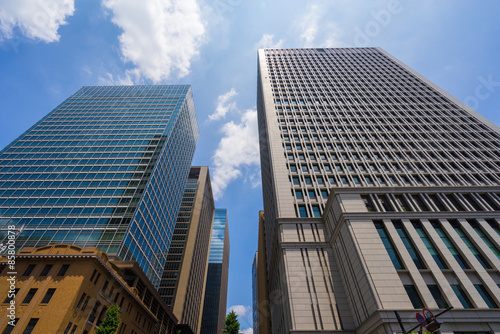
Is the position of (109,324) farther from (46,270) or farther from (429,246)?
(429,246)

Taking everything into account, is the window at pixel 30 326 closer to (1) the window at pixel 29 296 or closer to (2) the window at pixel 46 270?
(1) the window at pixel 29 296

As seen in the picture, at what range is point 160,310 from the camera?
50.5 m

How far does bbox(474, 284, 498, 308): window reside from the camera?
66.7 ft

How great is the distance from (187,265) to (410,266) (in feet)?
244

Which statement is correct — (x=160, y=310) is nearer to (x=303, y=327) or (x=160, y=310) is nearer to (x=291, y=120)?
(x=303, y=327)

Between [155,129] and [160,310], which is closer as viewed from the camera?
[160,310]

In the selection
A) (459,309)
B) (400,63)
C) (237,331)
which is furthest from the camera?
(400,63)

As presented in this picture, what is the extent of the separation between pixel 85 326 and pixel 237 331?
19.1 m

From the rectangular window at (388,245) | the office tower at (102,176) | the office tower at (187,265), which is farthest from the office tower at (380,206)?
the office tower at (187,265)

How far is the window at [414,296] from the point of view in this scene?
20.4m

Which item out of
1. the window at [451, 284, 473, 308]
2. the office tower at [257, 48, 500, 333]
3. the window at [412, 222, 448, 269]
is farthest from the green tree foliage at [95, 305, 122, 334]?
the window at [412, 222, 448, 269]

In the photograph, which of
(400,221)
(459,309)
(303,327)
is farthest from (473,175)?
(303,327)

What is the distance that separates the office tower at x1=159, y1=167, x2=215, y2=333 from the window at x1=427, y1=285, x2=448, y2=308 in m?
68.4

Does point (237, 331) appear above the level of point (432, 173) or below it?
below
